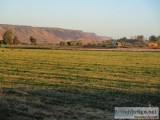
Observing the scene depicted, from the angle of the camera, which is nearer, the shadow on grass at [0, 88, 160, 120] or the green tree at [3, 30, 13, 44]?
the shadow on grass at [0, 88, 160, 120]

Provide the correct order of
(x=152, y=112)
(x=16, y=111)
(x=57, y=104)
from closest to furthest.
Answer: (x=152, y=112) → (x=16, y=111) → (x=57, y=104)

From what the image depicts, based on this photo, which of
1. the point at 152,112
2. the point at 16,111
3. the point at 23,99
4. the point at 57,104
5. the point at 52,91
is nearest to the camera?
the point at 152,112

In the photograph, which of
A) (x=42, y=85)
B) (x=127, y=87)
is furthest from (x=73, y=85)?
(x=127, y=87)

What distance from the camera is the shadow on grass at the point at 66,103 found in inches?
458

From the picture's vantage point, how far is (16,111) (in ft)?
39.9

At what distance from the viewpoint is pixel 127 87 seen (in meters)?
19.0

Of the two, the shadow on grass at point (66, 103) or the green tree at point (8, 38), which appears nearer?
the shadow on grass at point (66, 103)

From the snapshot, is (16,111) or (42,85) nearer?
(16,111)

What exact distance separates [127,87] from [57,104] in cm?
643

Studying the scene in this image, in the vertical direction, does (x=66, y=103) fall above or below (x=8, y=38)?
above

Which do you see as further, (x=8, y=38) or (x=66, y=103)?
(x=8, y=38)

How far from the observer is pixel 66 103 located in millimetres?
13727

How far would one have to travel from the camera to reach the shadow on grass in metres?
11.6

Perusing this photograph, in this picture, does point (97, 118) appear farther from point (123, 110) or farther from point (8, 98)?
point (8, 98)
